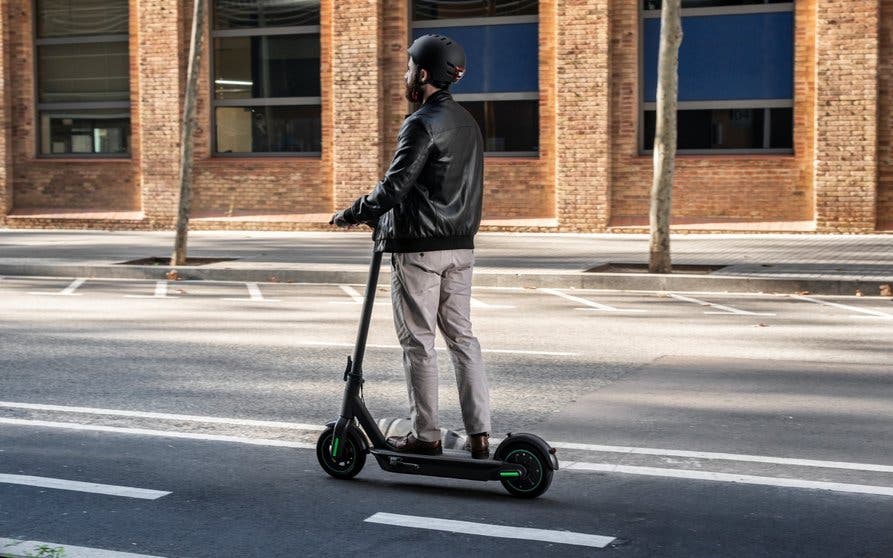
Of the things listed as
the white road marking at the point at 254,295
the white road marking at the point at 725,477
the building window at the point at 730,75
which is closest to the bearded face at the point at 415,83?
the white road marking at the point at 725,477

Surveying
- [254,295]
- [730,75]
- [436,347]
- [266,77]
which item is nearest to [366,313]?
[436,347]

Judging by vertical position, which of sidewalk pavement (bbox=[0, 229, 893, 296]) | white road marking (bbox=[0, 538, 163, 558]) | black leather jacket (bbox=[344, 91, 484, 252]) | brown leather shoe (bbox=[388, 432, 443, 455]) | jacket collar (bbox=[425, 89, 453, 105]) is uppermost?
jacket collar (bbox=[425, 89, 453, 105])

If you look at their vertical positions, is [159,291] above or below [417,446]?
below

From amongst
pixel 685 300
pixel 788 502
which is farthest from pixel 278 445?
pixel 685 300

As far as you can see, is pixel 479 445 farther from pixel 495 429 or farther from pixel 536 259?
pixel 536 259

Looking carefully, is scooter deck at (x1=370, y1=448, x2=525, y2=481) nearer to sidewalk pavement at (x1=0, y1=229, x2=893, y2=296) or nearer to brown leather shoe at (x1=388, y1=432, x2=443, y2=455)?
brown leather shoe at (x1=388, y1=432, x2=443, y2=455)

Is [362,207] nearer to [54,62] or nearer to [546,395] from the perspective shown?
[546,395]

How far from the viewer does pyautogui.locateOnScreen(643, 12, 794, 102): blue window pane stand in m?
23.4

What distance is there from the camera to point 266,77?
27.1 meters

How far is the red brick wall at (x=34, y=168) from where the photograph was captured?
28391mm

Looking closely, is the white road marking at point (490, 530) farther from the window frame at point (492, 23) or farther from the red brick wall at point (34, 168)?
the red brick wall at point (34, 168)

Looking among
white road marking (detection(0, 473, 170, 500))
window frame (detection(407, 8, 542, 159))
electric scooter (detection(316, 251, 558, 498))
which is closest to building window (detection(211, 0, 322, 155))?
window frame (detection(407, 8, 542, 159))

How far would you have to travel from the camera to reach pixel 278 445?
6980 millimetres

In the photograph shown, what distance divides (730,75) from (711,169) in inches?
65.9
